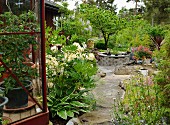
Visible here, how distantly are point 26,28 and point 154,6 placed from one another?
1958 centimetres

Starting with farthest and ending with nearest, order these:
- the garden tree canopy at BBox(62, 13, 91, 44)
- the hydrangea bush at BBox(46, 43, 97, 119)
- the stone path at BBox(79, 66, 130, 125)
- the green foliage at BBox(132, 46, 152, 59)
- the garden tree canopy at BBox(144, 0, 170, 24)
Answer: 1. the garden tree canopy at BBox(144, 0, 170, 24)
2. the green foliage at BBox(132, 46, 152, 59)
3. the garden tree canopy at BBox(62, 13, 91, 44)
4. the hydrangea bush at BBox(46, 43, 97, 119)
5. the stone path at BBox(79, 66, 130, 125)

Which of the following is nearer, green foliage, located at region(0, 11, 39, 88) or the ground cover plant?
green foliage, located at region(0, 11, 39, 88)

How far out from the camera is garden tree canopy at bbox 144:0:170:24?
20.4 meters

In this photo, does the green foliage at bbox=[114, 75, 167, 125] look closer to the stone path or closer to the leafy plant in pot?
the stone path

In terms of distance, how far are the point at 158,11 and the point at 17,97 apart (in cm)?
1968

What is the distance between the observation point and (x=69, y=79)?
13.1 feet

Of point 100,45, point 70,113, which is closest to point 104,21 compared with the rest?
point 100,45

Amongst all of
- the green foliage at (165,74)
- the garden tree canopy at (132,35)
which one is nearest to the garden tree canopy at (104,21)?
the garden tree canopy at (132,35)

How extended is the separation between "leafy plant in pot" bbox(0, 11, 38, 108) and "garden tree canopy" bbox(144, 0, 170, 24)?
18.9 metres

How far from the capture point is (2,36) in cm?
285

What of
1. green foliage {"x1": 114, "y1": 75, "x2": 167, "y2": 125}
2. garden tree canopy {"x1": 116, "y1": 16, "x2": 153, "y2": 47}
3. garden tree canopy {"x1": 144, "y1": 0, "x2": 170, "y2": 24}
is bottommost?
green foliage {"x1": 114, "y1": 75, "x2": 167, "y2": 125}

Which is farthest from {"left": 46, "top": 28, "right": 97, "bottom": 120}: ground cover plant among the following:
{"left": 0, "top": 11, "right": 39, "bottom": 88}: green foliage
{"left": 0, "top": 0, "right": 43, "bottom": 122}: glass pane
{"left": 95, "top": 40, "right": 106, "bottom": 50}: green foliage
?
{"left": 95, "top": 40, "right": 106, "bottom": 50}: green foliage

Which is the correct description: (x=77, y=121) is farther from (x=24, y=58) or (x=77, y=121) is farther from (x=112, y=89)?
(x=112, y=89)

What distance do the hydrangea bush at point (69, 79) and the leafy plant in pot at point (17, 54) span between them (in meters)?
0.61
